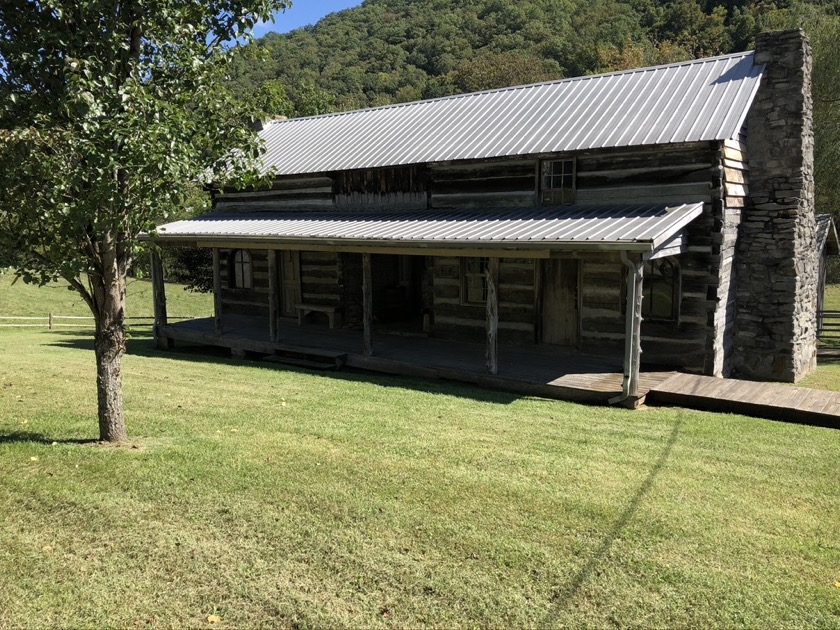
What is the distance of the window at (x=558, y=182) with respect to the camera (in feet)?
45.8

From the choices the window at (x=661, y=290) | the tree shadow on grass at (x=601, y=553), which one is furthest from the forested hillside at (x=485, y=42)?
the tree shadow on grass at (x=601, y=553)

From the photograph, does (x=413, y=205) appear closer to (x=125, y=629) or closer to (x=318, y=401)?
(x=318, y=401)

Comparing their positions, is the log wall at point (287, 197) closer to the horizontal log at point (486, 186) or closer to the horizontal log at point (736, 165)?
the horizontal log at point (486, 186)

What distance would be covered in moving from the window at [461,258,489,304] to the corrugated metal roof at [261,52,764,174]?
240 cm

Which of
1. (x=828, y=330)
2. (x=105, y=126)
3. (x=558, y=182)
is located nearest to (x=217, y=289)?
(x=558, y=182)

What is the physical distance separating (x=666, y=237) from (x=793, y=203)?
505 centimetres

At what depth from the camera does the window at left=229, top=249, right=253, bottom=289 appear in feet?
67.3

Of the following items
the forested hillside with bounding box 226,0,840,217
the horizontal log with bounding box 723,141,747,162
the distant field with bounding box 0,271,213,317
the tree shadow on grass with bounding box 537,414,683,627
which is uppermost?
the forested hillside with bounding box 226,0,840,217

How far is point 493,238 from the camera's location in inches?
462

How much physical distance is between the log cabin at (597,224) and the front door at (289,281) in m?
1.41

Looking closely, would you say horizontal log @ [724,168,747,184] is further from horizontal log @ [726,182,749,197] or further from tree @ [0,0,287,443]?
tree @ [0,0,287,443]

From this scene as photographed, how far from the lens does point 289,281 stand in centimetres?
1939

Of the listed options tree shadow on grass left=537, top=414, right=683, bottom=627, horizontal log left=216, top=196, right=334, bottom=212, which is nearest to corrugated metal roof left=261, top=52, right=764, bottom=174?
horizontal log left=216, top=196, right=334, bottom=212

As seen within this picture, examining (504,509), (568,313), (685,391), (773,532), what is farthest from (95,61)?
(568,313)
